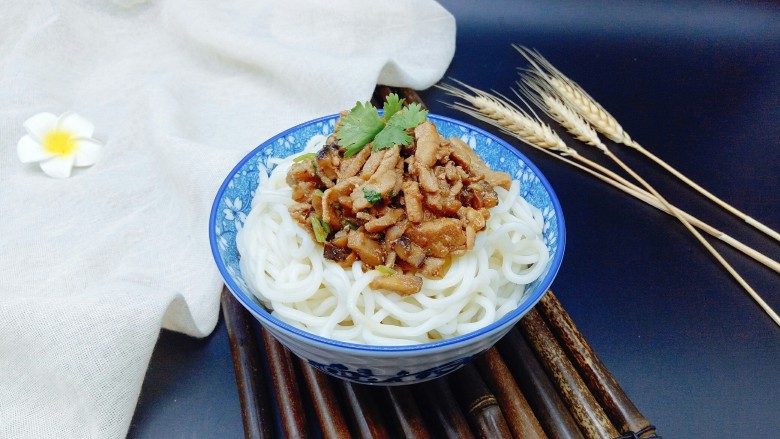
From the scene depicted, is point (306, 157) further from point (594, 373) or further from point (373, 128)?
point (594, 373)

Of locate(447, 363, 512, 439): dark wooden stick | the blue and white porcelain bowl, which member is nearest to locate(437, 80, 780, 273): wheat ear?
the blue and white porcelain bowl

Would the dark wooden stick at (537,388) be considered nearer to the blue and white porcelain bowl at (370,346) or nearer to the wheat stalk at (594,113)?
the blue and white porcelain bowl at (370,346)

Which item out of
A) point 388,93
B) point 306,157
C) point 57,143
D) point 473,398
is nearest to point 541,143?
point 388,93

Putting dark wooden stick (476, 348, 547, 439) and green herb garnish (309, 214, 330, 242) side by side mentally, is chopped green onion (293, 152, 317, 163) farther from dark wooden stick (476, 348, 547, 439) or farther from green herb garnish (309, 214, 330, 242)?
dark wooden stick (476, 348, 547, 439)

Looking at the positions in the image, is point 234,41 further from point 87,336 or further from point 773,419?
point 773,419

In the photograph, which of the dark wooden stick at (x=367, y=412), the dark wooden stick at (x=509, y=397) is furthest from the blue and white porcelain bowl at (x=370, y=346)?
the dark wooden stick at (x=509, y=397)

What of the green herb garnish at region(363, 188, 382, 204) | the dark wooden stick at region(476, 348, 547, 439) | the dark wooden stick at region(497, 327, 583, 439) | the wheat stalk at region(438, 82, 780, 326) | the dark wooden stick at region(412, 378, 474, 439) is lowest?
the dark wooden stick at region(412, 378, 474, 439)

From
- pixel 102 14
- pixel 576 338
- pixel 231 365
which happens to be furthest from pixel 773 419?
pixel 102 14

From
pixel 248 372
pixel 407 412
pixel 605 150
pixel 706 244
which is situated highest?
pixel 706 244
